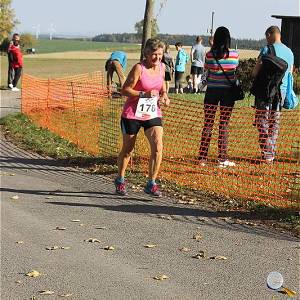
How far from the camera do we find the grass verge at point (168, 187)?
687cm

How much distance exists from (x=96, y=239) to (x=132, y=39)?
380 feet

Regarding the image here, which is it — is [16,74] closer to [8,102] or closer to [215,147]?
[8,102]

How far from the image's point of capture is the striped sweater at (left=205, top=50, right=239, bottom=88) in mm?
9359

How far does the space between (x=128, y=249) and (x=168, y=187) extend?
8.23 feet

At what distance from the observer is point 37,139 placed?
40.4ft

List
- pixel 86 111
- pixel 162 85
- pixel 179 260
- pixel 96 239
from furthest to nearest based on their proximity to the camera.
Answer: pixel 86 111
pixel 162 85
pixel 96 239
pixel 179 260

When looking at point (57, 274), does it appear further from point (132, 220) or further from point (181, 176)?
point (181, 176)

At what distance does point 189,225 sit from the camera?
668cm

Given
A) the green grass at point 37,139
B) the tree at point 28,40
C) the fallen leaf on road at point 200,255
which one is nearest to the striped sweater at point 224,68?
the green grass at point 37,139

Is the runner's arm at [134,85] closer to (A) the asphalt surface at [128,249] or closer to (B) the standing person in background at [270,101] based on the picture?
(A) the asphalt surface at [128,249]

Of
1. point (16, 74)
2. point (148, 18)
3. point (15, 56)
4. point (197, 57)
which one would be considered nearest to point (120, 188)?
point (148, 18)

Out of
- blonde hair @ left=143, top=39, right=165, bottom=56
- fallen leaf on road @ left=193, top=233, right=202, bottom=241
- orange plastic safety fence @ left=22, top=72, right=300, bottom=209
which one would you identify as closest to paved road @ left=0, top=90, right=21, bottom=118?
orange plastic safety fence @ left=22, top=72, right=300, bottom=209

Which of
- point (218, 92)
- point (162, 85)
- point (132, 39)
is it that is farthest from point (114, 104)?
point (132, 39)

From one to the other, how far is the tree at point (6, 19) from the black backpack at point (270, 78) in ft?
222
